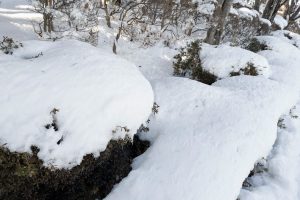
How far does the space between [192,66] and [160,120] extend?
106 inches

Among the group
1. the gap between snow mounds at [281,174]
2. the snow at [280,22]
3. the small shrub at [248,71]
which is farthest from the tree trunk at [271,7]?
the gap between snow mounds at [281,174]

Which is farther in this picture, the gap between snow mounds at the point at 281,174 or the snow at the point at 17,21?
the snow at the point at 17,21

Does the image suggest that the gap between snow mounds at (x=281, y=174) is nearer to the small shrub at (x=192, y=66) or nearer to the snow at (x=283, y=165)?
the snow at (x=283, y=165)

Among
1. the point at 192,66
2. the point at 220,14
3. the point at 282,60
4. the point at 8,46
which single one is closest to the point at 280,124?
the point at 192,66

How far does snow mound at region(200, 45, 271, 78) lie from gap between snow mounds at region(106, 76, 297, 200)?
0.69 m

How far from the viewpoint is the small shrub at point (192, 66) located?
22.6 ft

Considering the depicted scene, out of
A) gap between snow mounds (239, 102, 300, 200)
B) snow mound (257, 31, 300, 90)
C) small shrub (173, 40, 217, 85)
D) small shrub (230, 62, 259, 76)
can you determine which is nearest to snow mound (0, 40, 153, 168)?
gap between snow mounds (239, 102, 300, 200)

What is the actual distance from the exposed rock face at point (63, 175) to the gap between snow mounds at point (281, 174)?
1691 millimetres

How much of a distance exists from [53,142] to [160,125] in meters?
1.85

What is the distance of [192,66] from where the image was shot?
7039 mm

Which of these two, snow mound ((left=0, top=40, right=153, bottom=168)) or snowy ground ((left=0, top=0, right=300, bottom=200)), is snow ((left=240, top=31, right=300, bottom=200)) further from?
snow mound ((left=0, top=40, right=153, bottom=168))

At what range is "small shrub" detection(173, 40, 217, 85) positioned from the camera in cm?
689

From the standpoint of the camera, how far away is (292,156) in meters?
5.28

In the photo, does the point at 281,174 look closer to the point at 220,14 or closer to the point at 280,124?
the point at 280,124
